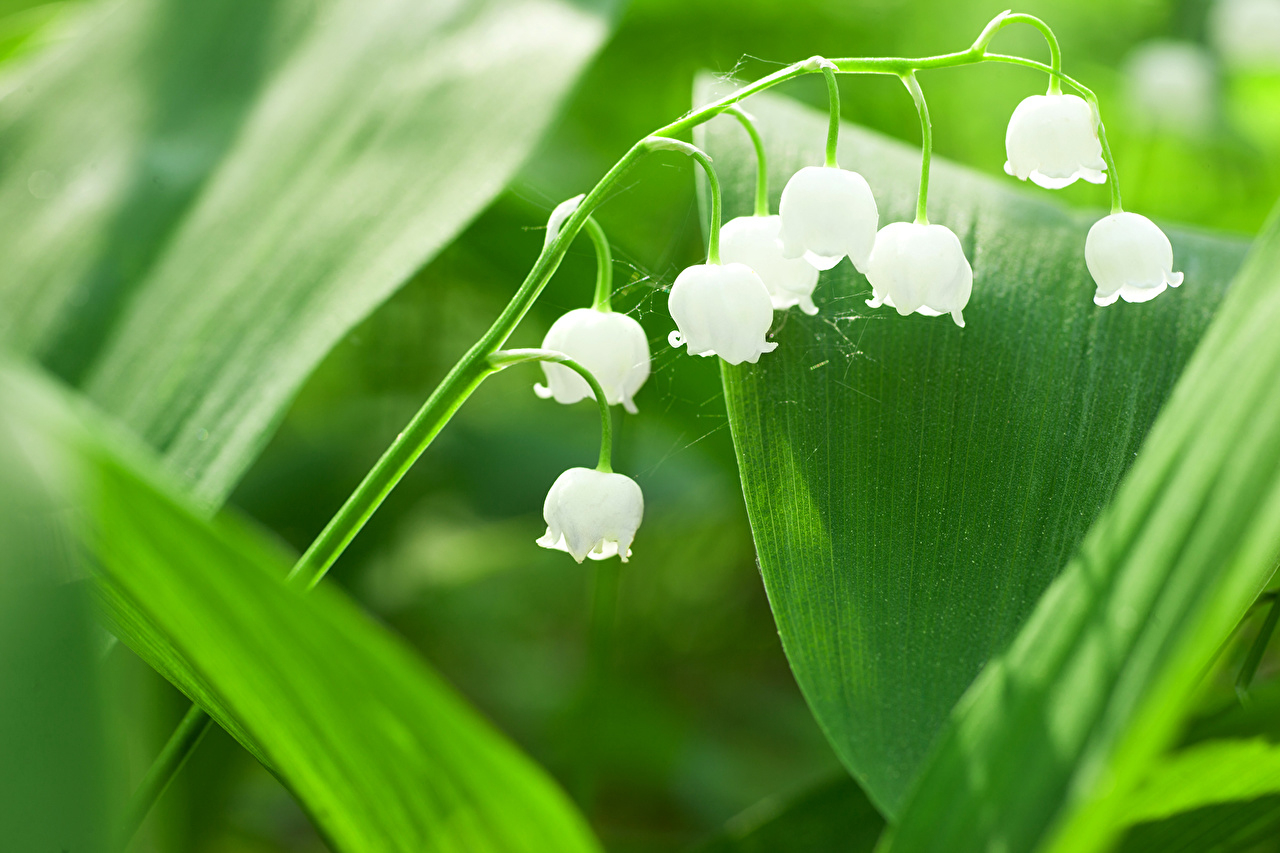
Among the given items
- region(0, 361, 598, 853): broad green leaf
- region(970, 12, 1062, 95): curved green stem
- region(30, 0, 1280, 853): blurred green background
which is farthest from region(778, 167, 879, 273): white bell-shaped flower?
region(30, 0, 1280, 853): blurred green background

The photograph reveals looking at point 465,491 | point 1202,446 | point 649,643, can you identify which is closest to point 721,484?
point 649,643

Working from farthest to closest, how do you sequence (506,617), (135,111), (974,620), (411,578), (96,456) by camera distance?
(506,617) → (411,578) → (135,111) → (974,620) → (96,456)

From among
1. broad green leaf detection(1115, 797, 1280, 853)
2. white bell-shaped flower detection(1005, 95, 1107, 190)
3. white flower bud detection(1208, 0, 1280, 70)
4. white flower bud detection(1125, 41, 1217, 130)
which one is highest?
white flower bud detection(1208, 0, 1280, 70)

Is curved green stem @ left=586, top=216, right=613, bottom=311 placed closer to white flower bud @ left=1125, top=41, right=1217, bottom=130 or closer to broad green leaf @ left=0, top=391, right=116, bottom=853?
broad green leaf @ left=0, top=391, right=116, bottom=853

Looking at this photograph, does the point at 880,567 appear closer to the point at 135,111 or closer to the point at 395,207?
the point at 395,207

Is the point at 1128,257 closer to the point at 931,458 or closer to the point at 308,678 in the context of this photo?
the point at 931,458

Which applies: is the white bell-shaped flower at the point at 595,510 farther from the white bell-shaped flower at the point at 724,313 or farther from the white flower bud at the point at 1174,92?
the white flower bud at the point at 1174,92

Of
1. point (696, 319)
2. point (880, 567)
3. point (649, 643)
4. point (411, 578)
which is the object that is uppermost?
point (696, 319)

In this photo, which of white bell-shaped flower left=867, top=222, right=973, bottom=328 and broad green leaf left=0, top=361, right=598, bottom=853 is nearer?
broad green leaf left=0, top=361, right=598, bottom=853
